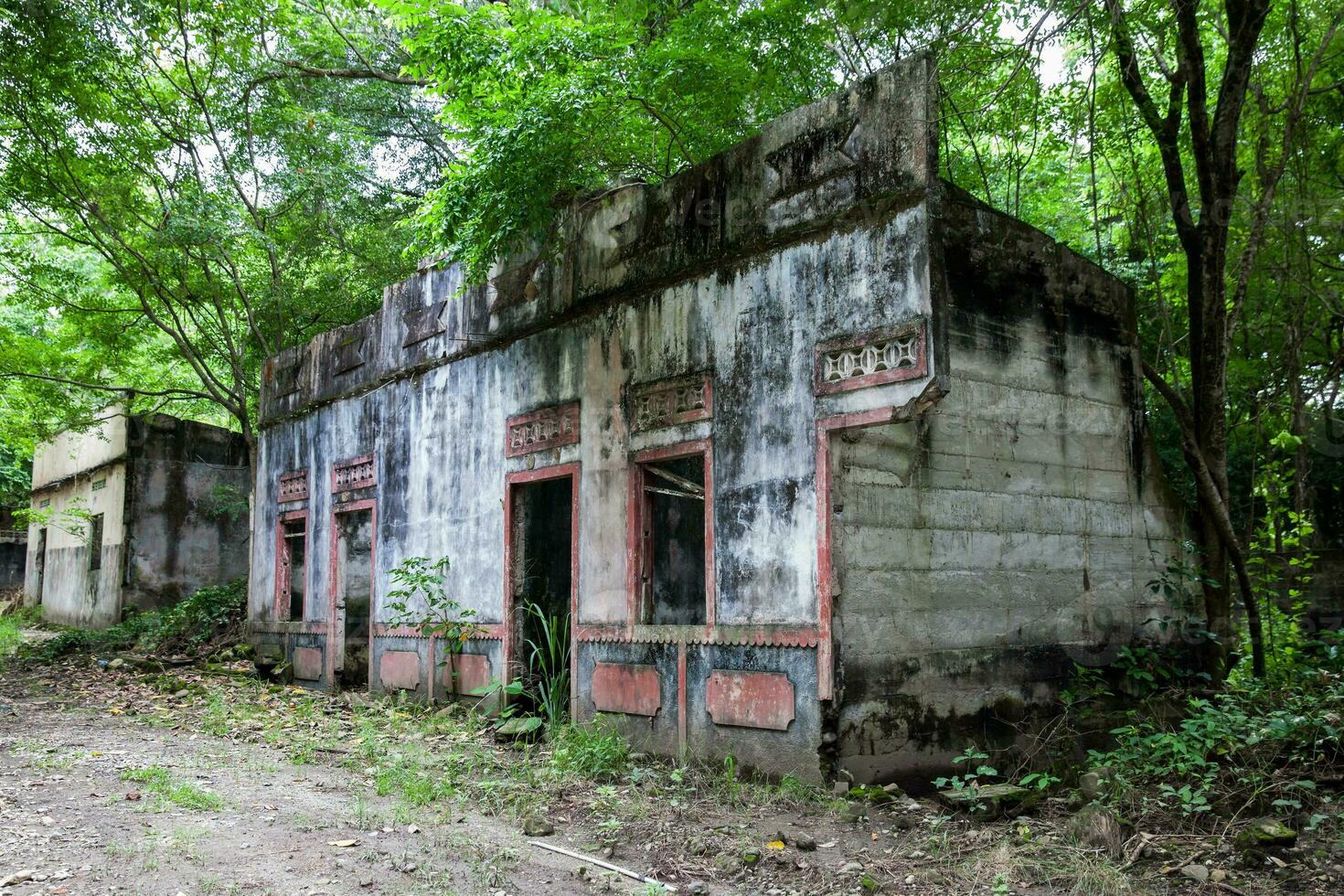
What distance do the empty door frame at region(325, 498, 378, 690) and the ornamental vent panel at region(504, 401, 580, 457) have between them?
272 centimetres

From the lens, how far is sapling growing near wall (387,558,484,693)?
966 cm

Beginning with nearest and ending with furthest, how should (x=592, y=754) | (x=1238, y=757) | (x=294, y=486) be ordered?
(x=1238, y=757), (x=592, y=754), (x=294, y=486)

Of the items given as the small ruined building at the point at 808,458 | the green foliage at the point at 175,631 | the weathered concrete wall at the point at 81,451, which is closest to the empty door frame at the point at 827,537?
the small ruined building at the point at 808,458

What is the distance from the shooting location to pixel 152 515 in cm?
1795

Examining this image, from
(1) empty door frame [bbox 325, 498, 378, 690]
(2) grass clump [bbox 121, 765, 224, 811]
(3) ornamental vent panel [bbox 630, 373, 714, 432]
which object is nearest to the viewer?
(2) grass clump [bbox 121, 765, 224, 811]

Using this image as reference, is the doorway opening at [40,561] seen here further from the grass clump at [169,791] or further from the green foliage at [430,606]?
the grass clump at [169,791]

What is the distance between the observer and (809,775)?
639 cm

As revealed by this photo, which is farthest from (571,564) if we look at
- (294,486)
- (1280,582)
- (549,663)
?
(1280,582)

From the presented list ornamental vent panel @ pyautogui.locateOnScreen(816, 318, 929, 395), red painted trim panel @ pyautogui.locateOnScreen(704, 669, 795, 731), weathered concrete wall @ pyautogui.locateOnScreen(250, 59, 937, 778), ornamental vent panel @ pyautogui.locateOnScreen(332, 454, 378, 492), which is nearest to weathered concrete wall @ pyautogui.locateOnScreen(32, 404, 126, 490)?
ornamental vent panel @ pyautogui.locateOnScreen(332, 454, 378, 492)

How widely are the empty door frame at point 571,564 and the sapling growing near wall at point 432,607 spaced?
48 cm

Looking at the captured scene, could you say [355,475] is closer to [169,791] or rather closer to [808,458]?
[169,791]

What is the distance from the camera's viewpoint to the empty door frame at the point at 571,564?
27.8ft

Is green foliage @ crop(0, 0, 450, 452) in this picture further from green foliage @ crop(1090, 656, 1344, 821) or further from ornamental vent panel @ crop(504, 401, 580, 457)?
green foliage @ crop(1090, 656, 1344, 821)

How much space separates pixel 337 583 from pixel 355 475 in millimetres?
1248
